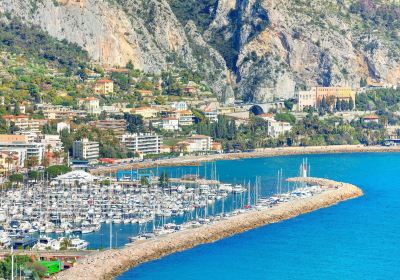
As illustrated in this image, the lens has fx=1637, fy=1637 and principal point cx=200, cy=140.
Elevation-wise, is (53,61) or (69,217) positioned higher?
(53,61)

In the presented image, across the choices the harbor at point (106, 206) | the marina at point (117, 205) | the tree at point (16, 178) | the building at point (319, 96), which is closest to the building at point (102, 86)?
the building at point (319, 96)

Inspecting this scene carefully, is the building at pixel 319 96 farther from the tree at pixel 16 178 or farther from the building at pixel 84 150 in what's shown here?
the tree at pixel 16 178

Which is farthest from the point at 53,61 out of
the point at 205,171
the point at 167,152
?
the point at 205,171

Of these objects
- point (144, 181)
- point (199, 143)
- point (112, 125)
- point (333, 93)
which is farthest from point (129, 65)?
point (144, 181)

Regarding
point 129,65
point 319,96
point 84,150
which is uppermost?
point 129,65

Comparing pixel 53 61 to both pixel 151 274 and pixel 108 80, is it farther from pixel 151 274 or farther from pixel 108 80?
pixel 151 274

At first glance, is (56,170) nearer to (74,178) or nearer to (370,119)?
(74,178)
